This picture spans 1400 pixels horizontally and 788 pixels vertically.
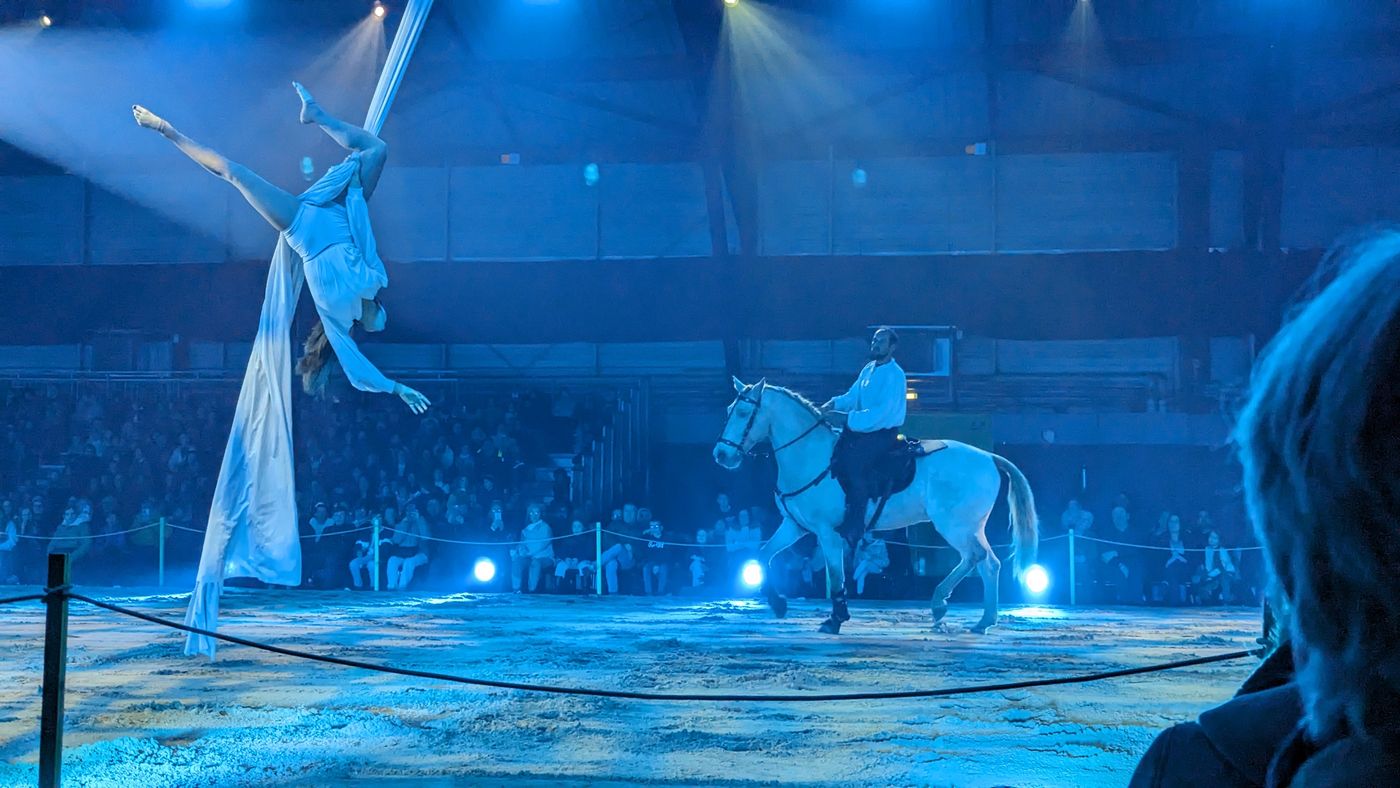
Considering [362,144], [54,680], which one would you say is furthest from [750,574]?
[54,680]

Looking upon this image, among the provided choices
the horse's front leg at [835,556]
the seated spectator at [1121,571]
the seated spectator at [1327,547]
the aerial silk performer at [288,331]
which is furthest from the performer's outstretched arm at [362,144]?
the seated spectator at [1121,571]

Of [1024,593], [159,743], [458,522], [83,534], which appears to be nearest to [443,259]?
[458,522]

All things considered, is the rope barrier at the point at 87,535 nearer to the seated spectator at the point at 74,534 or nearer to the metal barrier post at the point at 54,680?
the seated spectator at the point at 74,534

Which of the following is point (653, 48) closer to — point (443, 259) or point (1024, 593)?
point (443, 259)

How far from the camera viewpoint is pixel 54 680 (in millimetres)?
3582

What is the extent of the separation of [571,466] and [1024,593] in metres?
6.47

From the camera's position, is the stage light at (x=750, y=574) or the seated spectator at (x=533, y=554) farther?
the seated spectator at (x=533, y=554)

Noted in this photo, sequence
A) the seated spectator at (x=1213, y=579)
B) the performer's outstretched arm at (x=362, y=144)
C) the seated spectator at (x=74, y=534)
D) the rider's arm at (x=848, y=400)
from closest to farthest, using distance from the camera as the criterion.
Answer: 1. the performer's outstretched arm at (x=362, y=144)
2. the rider's arm at (x=848, y=400)
3. the seated spectator at (x=1213, y=579)
4. the seated spectator at (x=74, y=534)

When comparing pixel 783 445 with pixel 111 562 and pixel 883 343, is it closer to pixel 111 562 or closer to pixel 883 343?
pixel 883 343

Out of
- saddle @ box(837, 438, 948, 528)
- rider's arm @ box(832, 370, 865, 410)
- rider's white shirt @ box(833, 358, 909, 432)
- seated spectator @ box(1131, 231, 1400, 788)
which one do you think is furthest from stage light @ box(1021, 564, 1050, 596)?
seated spectator @ box(1131, 231, 1400, 788)

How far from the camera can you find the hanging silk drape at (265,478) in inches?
240

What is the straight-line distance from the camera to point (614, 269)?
14.2 meters

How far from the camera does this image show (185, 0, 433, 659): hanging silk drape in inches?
240

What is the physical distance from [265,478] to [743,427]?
4.24 m
